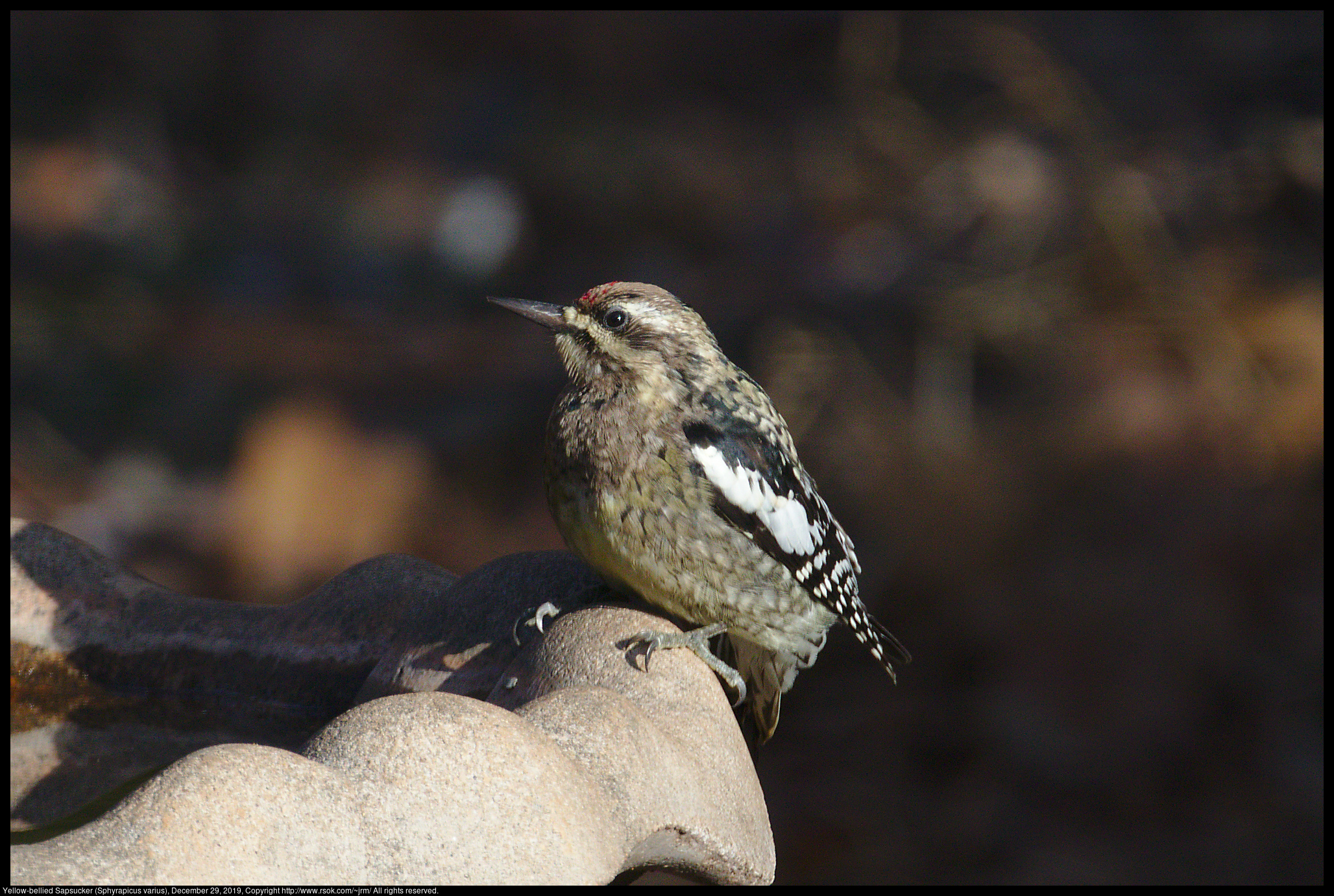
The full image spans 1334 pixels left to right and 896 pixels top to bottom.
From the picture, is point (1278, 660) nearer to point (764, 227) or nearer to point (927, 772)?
point (927, 772)

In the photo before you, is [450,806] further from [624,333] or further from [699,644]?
[624,333]

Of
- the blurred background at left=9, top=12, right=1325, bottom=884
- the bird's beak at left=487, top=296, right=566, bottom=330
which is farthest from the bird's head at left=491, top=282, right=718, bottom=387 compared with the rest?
the blurred background at left=9, top=12, right=1325, bottom=884

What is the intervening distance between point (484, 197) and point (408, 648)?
21.0ft

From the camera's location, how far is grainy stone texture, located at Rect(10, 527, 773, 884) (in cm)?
119

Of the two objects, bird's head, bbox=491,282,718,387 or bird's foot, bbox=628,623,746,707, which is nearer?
bird's foot, bbox=628,623,746,707

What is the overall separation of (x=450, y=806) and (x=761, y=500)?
1167 millimetres

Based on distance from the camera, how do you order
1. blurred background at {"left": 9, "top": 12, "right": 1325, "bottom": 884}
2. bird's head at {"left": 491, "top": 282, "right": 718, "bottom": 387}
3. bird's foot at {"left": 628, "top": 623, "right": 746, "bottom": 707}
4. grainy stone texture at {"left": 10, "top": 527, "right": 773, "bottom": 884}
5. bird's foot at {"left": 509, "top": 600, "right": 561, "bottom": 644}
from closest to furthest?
grainy stone texture at {"left": 10, "top": 527, "right": 773, "bottom": 884} → bird's foot at {"left": 628, "top": 623, "right": 746, "bottom": 707} → bird's foot at {"left": 509, "top": 600, "right": 561, "bottom": 644} → bird's head at {"left": 491, "top": 282, "right": 718, "bottom": 387} → blurred background at {"left": 9, "top": 12, "right": 1325, "bottom": 884}

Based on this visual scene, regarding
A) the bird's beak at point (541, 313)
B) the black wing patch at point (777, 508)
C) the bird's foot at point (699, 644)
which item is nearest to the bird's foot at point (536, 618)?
the bird's foot at point (699, 644)

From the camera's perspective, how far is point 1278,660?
4738 millimetres

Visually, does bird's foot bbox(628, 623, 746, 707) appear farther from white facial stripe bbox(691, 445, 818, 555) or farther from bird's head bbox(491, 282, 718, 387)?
bird's head bbox(491, 282, 718, 387)

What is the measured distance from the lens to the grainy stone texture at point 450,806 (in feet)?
3.91

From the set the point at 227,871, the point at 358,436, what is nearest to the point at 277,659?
the point at 227,871

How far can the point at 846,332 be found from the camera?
6.23 meters

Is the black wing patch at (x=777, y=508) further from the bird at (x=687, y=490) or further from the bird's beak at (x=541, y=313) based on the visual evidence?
the bird's beak at (x=541, y=313)
